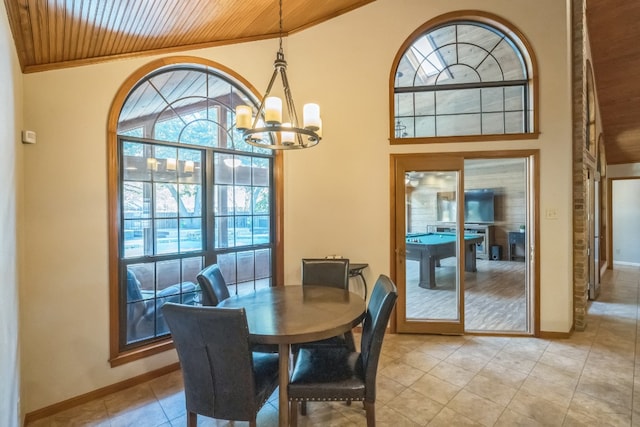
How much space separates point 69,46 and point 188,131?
1.06 meters

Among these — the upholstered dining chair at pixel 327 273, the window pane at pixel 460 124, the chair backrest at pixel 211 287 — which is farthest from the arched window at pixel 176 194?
the window pane at pixel 460 124

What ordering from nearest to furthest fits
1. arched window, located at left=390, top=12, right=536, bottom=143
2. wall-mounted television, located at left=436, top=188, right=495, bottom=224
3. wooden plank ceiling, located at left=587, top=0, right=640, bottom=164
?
arched window, located at left=390, top=12, right=536, bottom=143
wooden plank ceiling, located at left=587, top=0, right=640, bottom=164
wall-mounted television, located at left=436, top=188, right=495, bottom=224

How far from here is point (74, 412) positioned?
238 centimetres

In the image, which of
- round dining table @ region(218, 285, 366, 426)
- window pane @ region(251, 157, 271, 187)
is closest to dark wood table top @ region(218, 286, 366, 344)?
round dining table @ region(218, 285, 366, 426)

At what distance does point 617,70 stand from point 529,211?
4392mm

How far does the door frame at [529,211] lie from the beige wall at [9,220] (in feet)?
10.5

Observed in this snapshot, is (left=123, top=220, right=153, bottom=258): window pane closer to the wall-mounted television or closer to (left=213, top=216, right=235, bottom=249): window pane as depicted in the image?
(left=213, top=216, right=235, bottom=249): window pane

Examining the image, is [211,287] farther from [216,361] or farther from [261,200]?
[261,200]

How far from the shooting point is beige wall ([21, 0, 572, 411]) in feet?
7.72

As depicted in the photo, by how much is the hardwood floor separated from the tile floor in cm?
37

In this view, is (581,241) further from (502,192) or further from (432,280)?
(502,192)

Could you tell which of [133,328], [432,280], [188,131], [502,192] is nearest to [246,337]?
[133,328]

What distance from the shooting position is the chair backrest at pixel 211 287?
8.04 feet

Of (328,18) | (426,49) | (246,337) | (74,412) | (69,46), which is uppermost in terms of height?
(328,18)
